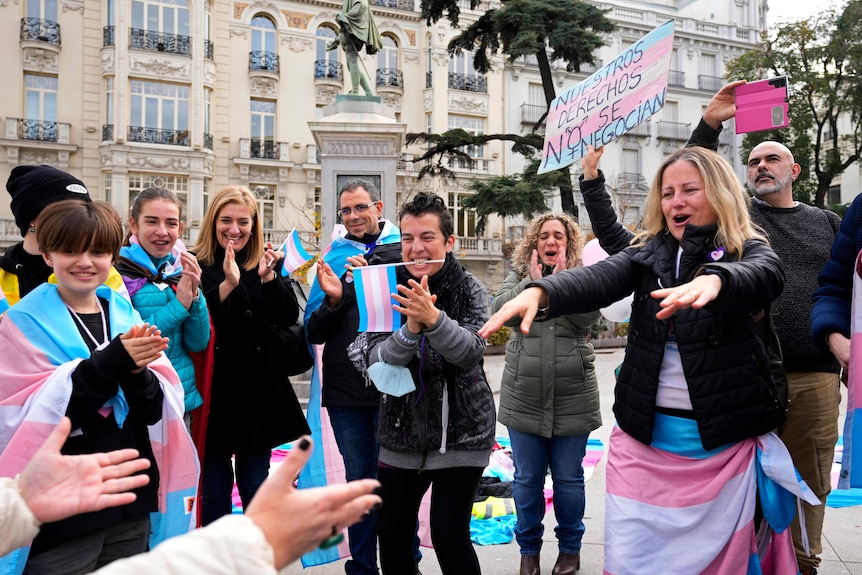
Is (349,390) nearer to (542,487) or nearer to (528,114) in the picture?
(542,487)

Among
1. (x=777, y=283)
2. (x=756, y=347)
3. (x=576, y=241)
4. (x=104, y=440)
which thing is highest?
(x=576, y=241)

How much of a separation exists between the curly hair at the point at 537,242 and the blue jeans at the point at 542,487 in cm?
102

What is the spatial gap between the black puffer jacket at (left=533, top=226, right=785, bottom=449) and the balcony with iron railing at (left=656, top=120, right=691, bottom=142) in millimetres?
36301

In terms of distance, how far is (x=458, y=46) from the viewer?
1903 centimetres

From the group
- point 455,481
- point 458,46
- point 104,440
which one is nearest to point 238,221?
point 104,440

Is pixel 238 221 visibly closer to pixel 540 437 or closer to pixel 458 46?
pixel 540 437

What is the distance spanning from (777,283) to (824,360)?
4.68ft

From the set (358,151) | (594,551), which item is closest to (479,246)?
(358,151)

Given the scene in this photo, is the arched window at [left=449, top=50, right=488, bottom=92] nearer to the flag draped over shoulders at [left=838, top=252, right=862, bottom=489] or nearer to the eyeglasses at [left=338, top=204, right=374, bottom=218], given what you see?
the eyeglasses at [left=338, top=204, right=374, bottom=218]

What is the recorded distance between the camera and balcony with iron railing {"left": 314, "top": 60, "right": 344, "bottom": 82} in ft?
99.0

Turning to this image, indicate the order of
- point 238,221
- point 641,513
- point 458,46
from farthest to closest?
1. point 458,46
2. point 238,221
3. point 641,513

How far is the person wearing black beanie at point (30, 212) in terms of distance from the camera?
3172 millimetres

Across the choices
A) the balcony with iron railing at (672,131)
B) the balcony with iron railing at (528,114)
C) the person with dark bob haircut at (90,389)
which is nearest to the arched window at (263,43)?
the balcony with iron railing at (528,114)

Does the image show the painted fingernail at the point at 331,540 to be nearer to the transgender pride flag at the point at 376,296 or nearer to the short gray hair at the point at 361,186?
the transgender pride flag at the point at 376,296
